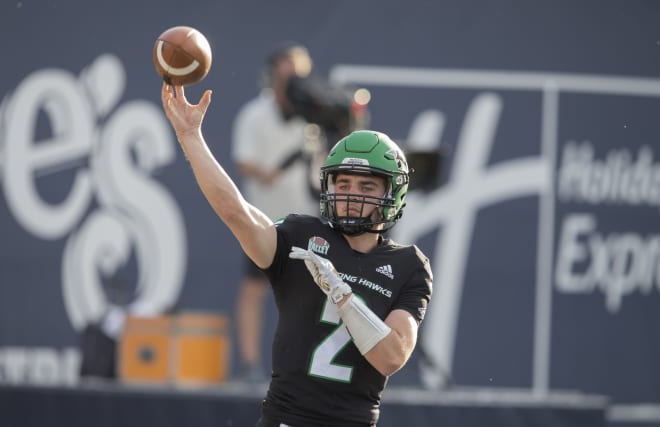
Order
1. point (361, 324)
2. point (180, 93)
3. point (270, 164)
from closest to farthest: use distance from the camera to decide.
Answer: point (361, 324) < point (180, 93) < point (270, 164)

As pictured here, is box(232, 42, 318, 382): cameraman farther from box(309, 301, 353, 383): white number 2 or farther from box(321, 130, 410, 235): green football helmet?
box(309, 301, 353, 383): white number 2

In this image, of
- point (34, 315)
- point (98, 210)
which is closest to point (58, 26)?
point (98, 210)

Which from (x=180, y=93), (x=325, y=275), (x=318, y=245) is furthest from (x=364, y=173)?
(x=180, y=93)

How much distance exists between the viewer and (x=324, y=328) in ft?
14.0

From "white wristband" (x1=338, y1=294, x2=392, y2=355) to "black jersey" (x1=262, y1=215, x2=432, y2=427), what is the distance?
200 millimetres

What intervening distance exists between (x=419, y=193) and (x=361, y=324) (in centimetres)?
592

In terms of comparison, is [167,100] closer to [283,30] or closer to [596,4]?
[283,30]

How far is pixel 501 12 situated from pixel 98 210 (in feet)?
13.0

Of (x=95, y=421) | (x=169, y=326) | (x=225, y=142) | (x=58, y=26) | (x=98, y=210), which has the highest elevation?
(x=58, y=26)

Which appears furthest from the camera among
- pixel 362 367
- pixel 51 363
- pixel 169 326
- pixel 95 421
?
pixel 51 363

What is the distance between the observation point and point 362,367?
4273 millimetres

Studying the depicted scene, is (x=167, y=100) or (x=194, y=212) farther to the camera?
(x=194, y=212)

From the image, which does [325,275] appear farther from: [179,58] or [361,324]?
[179,58]

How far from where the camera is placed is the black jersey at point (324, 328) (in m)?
4.22
